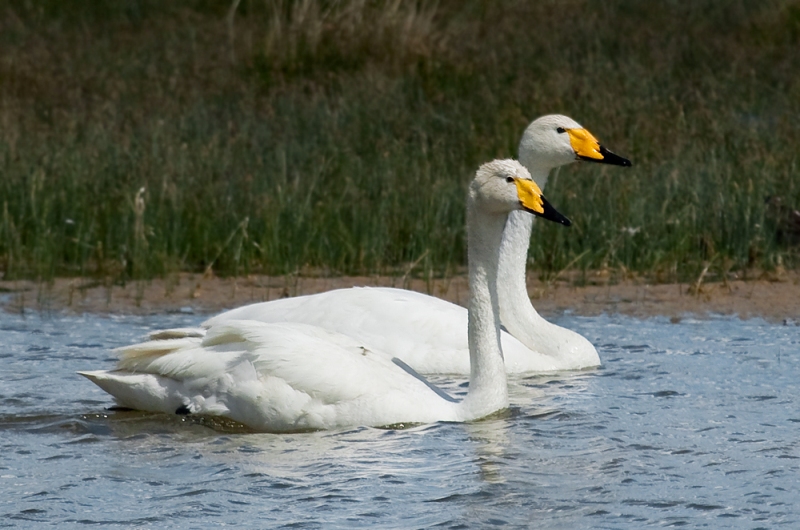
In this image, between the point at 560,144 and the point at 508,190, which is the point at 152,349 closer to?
the point at 508,190

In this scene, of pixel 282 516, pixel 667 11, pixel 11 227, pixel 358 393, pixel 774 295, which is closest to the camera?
pixel 282 516

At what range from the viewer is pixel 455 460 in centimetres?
566

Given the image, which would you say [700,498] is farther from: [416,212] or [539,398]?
[416,212]

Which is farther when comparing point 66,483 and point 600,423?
point 600,423

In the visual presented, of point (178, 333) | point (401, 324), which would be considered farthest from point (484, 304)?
point (178, 333)

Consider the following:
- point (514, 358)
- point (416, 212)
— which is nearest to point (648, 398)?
point (514, 358)

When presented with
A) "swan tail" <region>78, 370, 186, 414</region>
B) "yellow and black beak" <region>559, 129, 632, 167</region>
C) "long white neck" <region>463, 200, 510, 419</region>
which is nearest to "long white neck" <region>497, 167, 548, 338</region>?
"yellow and black beak" <region>559, 129, 632, 167</region>

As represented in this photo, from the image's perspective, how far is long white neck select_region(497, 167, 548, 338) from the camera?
316 inches

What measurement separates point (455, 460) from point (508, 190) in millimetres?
1320

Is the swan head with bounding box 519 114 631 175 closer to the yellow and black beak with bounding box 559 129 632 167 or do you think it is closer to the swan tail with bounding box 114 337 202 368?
the yellow and black beak with bounding box 559 129 632 167

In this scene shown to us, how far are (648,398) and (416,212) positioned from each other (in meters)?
4.00

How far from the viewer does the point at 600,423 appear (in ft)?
20.7

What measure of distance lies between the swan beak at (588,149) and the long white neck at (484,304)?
163 cm

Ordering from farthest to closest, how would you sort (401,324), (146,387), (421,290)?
(421,290), (401,324), (146,387)
